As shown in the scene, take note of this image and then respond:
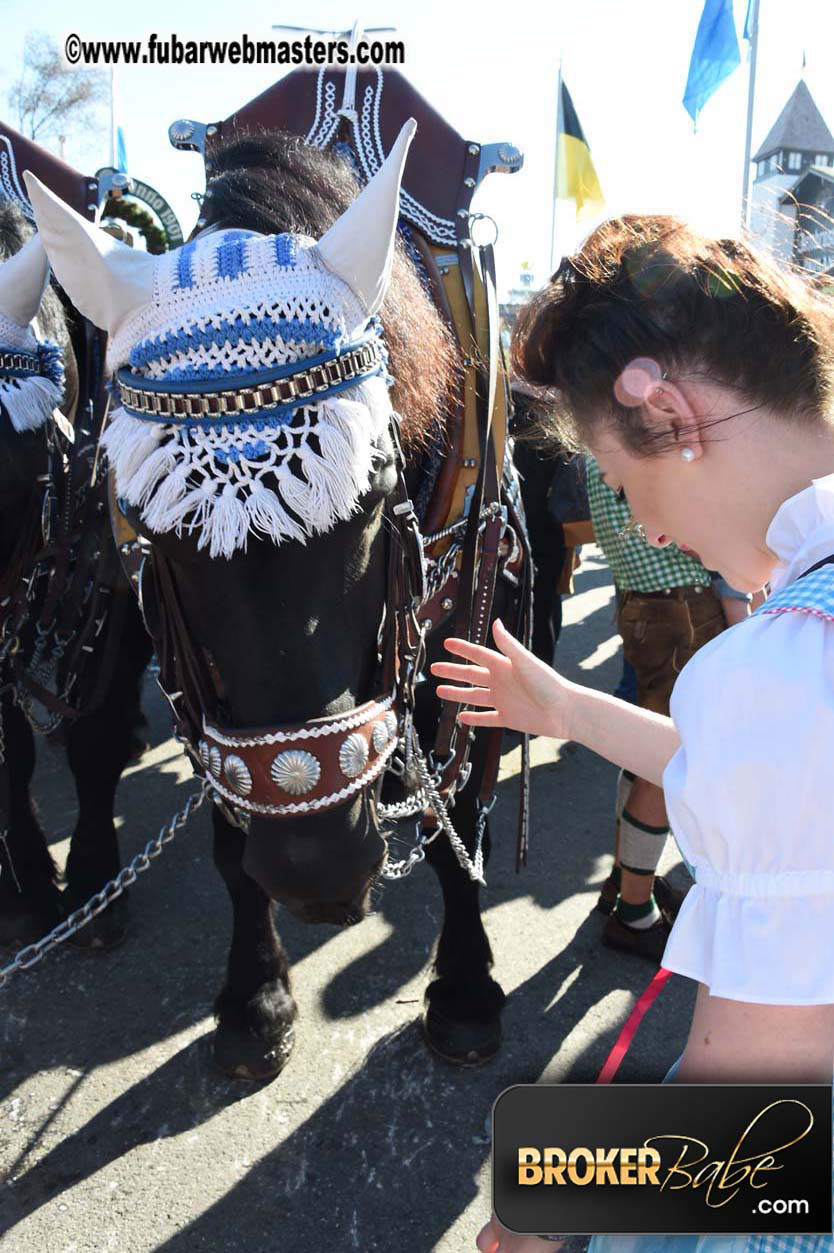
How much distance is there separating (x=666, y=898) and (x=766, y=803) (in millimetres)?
2506

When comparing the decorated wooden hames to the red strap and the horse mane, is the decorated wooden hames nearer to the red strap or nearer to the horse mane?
the horse mane

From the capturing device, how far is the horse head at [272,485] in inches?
54.0

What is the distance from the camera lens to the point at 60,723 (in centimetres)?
294

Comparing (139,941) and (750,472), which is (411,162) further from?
(139,941)

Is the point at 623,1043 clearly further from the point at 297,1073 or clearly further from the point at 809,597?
the point at 297,1073

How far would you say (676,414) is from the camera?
983 mm

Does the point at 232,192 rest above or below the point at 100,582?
above

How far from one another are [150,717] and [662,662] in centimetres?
299

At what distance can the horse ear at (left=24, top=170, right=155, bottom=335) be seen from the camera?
4.60 feet

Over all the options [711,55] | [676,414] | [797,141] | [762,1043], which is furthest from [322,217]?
[797,141]

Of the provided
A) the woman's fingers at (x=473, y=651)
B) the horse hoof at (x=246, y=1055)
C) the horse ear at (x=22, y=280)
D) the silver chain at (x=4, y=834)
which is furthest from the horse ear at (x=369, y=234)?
the horse hoof at (x=246, y=1055)

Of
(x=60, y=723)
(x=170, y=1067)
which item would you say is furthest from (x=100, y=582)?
(x=170, y=1067)

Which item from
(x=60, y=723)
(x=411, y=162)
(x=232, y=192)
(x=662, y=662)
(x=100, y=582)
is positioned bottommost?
(x=60, y=723)

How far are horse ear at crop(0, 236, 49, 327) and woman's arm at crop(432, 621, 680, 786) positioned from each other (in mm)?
1426
